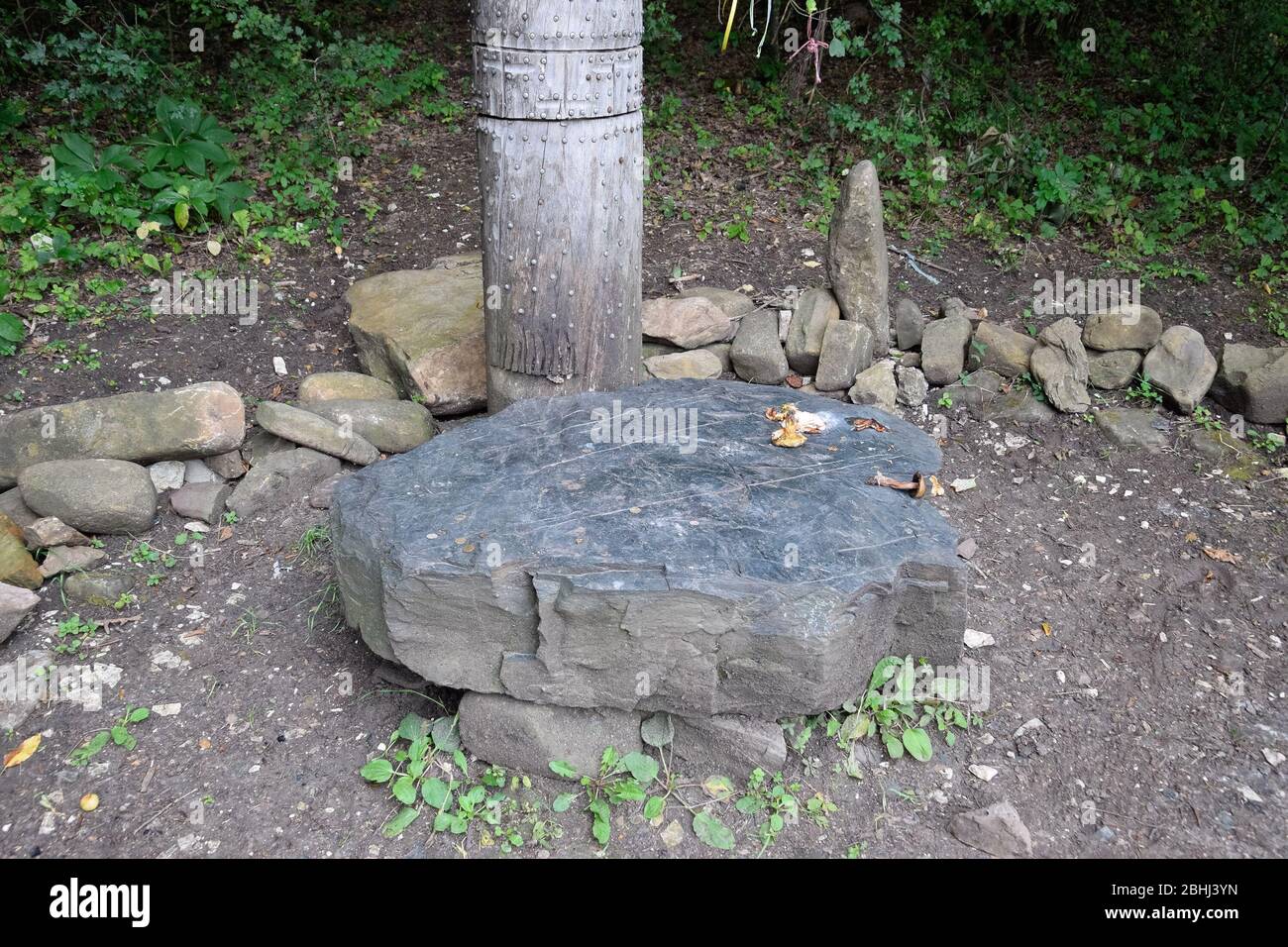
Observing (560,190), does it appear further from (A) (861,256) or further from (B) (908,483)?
(A) (861,256)

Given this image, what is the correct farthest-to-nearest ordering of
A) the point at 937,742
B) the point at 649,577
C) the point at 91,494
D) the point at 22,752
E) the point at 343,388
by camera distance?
the point at 343,388 < the point at 91,494 < the point at 937,742 < the point at 22,752 < the point at 649,577

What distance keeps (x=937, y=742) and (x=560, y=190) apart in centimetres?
221

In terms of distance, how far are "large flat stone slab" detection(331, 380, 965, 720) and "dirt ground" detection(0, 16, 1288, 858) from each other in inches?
14.9

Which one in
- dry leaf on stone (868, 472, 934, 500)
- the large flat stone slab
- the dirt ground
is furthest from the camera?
dry leaf on stone (868, 472, 934, 500)

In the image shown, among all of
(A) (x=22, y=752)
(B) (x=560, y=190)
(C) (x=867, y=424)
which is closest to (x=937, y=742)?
(C) (x=867, y=424)

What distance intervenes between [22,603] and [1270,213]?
251 inches

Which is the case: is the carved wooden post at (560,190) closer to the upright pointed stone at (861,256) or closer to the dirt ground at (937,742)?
the dirt ground at (937,742)

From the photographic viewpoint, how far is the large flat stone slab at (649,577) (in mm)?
2658

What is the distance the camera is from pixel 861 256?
474 cm

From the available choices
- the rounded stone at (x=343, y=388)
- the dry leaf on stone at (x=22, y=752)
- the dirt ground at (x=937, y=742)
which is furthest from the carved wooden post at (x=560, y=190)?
the dry leaf on stone at (x=22, y=752)

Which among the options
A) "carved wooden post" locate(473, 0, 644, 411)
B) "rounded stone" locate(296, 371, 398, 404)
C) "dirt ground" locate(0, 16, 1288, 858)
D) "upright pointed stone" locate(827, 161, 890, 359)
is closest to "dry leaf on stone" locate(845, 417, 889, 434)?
"dirt ground" locate(0, 16, 1288, 858)

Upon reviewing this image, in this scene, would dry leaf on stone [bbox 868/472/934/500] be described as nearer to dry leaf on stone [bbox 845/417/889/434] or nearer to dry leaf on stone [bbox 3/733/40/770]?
dry leaf on stone [bbox 845/417/889/434]

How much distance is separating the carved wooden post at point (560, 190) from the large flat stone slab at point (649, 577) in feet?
2.33

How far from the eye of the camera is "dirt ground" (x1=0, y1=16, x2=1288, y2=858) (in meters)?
2.77
